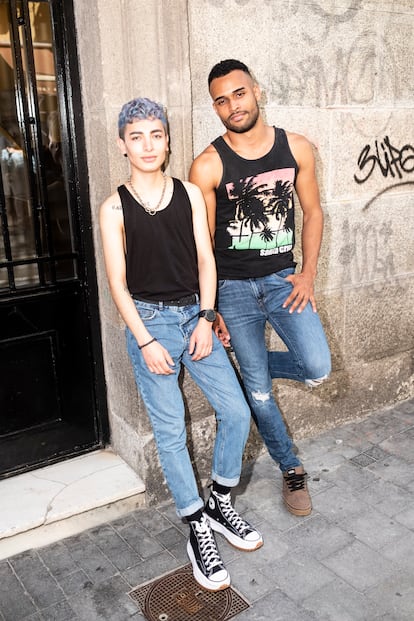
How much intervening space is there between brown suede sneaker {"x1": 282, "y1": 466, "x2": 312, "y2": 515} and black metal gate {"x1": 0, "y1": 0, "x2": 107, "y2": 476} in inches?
47.5

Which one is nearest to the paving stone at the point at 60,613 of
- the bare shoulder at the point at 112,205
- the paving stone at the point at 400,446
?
the bare shoulder at the point at 112,205

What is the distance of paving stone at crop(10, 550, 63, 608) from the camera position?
9.04 feet

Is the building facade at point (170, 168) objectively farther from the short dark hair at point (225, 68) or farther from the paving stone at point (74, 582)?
the paving stone at point (74, 582)

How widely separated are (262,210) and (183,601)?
76.8 inches

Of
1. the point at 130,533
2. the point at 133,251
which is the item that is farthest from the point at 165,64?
the point at 130,533

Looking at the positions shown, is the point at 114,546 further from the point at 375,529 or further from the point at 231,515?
the point at 375,529

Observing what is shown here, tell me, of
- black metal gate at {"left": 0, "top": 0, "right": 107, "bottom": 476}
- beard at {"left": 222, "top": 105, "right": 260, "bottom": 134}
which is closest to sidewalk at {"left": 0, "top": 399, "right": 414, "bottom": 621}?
black metal gate at {"left": 0, "top": 0, "right": 107, "bottom": 476}

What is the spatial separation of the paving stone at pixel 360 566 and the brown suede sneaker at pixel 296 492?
1.15ft

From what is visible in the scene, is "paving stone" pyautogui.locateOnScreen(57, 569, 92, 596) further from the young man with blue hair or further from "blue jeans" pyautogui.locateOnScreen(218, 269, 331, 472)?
"blue jeans" pyautogui.locateOnScreen(218, 269, 331, 472)

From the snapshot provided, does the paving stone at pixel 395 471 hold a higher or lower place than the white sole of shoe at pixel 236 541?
lower

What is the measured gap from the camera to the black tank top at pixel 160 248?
8.83ft

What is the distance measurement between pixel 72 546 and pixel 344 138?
3009 millimetres

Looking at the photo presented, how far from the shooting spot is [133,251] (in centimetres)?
271

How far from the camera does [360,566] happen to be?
2.89 m
